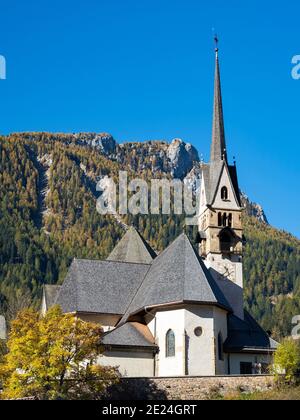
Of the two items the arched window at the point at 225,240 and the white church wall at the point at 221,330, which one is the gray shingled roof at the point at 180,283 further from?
the arched window at the point at 225,240

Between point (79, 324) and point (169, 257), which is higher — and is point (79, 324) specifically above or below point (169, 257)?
below

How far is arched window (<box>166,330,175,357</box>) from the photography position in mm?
52094

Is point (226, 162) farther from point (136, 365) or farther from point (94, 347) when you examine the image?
point (94, 347)

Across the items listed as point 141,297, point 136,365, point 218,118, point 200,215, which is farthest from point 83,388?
point 218,118

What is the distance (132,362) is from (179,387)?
20.5 ft

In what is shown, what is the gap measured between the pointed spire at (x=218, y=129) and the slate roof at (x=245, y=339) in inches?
813

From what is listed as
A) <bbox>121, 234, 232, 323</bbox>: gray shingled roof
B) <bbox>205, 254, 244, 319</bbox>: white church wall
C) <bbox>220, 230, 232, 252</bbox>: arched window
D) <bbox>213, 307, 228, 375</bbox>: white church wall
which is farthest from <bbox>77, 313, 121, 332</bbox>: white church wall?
<bbox>220, 230, 232, 252</bbox>: arched window

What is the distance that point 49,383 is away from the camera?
43.4 m

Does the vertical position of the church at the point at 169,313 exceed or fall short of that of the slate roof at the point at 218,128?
it falls short

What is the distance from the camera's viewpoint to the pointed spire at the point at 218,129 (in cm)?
7375

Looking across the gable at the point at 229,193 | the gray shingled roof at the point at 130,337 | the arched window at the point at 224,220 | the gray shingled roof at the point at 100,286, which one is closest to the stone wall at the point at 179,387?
the gray shingled roof at the point at 130,337

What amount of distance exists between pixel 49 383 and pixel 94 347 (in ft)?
12.2

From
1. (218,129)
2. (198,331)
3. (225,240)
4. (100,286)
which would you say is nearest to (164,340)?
(198,331)

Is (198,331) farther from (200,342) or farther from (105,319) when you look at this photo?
(105,319)
